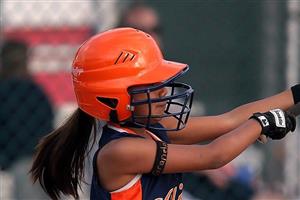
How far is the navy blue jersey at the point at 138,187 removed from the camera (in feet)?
12.2

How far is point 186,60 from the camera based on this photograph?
21.6 feet

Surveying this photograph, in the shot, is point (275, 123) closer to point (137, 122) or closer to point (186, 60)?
point (137, 122)

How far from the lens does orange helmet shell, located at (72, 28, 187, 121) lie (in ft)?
12.0

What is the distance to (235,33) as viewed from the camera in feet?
20.9

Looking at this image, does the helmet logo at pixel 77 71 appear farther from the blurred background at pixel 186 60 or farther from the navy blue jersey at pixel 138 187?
the blurred background at pixel 186 60

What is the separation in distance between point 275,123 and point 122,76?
0.58 meters

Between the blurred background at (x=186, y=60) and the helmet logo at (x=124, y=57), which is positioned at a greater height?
the helmet logo at (x=124, y=57)

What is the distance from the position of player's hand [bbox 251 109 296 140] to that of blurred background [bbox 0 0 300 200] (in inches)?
83.9

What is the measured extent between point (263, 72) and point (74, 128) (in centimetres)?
255

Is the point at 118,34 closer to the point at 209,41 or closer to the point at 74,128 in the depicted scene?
the point at 74,128

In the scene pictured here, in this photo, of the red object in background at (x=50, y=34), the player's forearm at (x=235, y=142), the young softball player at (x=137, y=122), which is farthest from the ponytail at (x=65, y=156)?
the red object in background at (x=50, y=34)

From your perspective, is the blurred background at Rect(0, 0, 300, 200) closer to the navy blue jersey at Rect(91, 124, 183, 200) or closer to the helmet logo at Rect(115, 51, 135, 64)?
the navy blue jersey at Rect(91, 124, 183, 200)

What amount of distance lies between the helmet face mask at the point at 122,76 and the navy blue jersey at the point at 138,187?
3.2 inches

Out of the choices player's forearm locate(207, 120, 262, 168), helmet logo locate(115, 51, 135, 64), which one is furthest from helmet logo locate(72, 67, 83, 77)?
player's forearm locate(207, 120, 262, 168)
